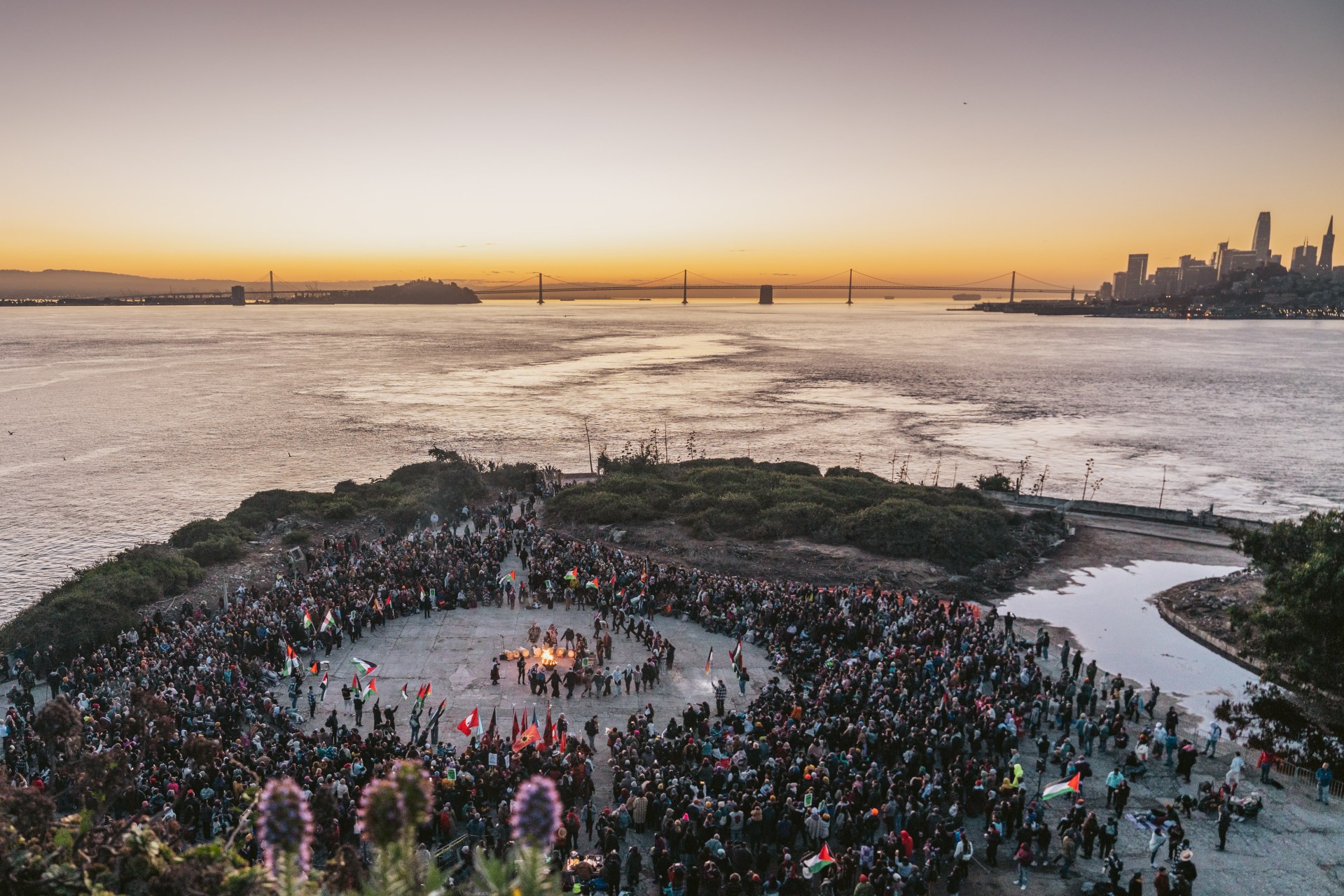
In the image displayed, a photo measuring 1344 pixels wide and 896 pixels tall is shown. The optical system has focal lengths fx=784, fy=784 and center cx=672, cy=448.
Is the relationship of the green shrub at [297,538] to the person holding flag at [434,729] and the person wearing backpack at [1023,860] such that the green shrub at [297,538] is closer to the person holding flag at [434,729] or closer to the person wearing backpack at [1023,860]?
the person holding flag at [434,729]

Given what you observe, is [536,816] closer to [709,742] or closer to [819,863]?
[819,863]

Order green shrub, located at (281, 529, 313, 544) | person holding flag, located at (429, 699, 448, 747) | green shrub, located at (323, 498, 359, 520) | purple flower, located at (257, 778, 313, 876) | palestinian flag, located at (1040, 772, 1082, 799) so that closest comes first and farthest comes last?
purple flower, located at (257, 778, 313, 876) < palestinian flag, located at (1040, 772, 1082, 799) < person holding flag, located at (429, 699, 448, 747) < green shrub, located at (281, 529, 313, 544) < green shrub, located at (323, 498, 359, 520)

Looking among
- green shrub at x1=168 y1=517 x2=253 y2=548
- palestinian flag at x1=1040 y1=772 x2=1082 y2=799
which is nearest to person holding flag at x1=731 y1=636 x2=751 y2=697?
palestinian flag at x1=1040 y1=772 x2=1082 y2=799

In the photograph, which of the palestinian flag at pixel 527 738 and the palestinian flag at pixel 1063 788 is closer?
the palestinian flag at pixel 1063 788

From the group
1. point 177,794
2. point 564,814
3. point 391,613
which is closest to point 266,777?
point 177,794

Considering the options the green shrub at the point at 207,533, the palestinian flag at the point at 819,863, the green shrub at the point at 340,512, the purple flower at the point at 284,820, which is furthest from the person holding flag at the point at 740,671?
the green shrub at the point at 207,533

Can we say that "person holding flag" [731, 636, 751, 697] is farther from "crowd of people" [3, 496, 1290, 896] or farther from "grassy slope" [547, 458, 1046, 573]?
"grassy slope" [547, 458, 1046, 573]

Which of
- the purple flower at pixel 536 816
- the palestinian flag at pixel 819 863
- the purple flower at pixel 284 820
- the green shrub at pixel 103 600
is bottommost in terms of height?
the green shrub at pixel 103 600

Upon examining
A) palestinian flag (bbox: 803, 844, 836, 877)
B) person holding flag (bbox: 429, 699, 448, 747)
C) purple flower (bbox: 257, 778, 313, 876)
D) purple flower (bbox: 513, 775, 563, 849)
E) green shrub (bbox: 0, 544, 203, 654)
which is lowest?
green shrub (bbox: 0, 544, 203, 654)
